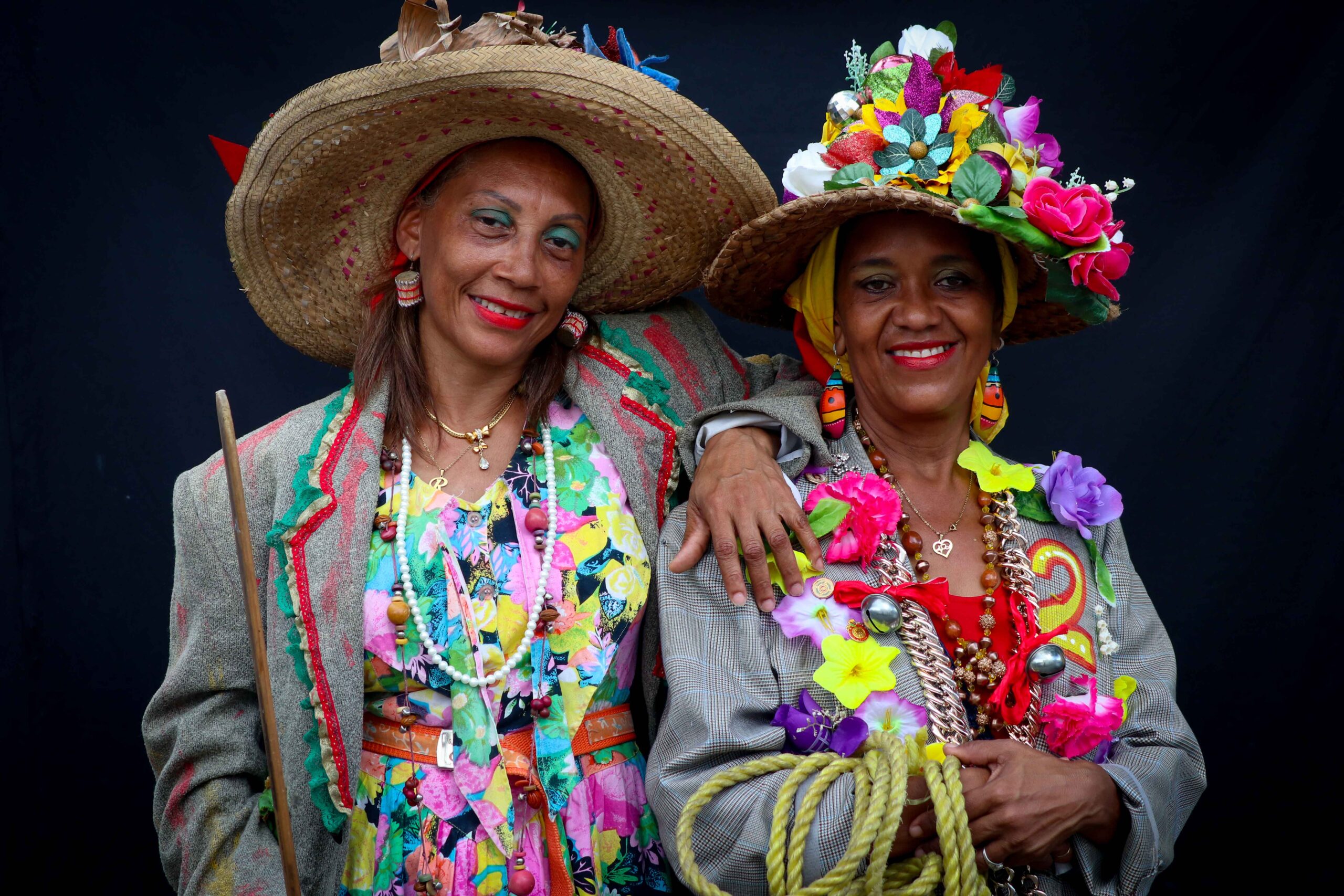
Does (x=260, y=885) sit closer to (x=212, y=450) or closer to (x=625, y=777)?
(x=625, y=777)

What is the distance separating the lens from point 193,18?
2824 mm

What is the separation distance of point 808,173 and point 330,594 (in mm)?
1229

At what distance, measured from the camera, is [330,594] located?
75.5 inches

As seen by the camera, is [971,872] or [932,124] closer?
[971,872]

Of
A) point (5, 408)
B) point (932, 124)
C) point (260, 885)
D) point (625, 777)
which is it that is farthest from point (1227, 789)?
point (5, 408)

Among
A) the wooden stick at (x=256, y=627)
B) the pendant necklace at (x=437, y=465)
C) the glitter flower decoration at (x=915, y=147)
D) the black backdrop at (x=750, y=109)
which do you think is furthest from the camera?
the black backdrop at (x=750, y=109)

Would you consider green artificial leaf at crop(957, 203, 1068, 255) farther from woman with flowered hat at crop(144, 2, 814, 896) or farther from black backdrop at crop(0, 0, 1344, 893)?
black backdrop at crop(0, 0, 1344, 893)

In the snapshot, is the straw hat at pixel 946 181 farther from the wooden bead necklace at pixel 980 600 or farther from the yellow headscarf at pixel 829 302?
the wooden bead necklace at pixel 980 600

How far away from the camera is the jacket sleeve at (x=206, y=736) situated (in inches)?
76.3

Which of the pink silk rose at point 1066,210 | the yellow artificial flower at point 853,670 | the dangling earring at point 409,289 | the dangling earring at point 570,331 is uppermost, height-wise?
the pink silk rose at point 1066,210

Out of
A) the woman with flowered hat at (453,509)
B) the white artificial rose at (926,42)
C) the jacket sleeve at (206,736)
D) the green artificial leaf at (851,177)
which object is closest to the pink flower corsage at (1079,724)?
the woman with flowered hat at (453,509)

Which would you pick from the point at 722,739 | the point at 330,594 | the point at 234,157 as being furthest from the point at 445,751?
the point at 234,157

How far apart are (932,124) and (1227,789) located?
212cm

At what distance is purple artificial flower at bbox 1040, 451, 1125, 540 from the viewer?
2.08m
